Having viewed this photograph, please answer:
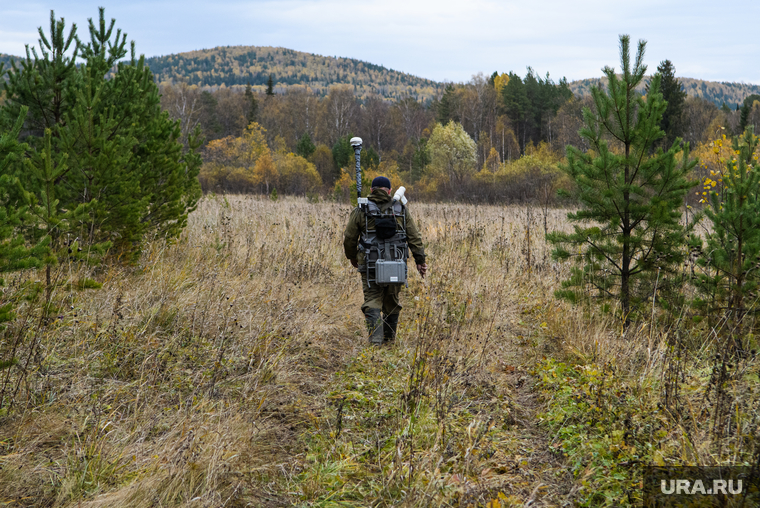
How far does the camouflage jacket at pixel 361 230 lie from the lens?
5012mm

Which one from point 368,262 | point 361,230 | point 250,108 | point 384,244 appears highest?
point 250,108

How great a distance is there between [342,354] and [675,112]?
129 ft

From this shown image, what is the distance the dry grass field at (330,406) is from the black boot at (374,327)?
18cm

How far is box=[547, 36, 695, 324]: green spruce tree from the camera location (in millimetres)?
4648

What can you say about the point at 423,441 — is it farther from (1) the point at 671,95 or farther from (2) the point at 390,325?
(1) the point at 671,95

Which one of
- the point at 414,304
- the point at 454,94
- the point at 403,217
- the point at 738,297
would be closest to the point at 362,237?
the point at 403,217

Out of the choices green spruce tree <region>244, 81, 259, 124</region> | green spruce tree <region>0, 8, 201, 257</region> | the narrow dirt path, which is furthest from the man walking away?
green spruce tree <region>244, 81, 259, 124</region>

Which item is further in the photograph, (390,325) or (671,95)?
(671,95)

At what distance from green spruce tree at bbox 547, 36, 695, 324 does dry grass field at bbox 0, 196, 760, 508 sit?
16.7 inches

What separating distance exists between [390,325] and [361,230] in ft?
3.56

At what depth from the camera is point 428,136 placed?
55906mm

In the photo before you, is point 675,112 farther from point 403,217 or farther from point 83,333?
point 83,333

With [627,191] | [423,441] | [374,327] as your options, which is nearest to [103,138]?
[374,327]

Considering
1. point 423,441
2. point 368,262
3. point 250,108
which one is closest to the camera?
point 423,441
